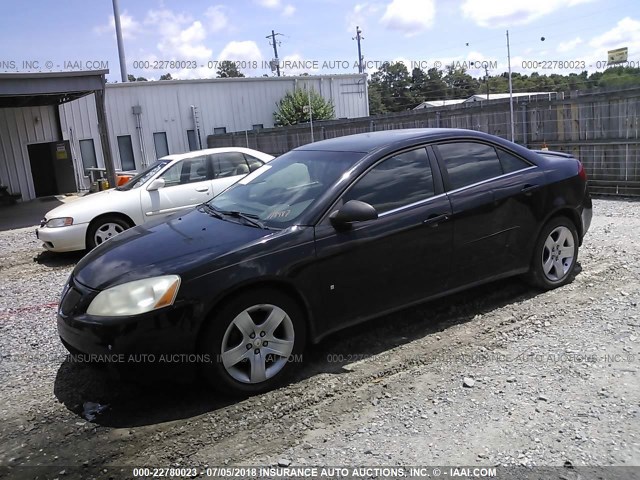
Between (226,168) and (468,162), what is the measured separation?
5.23 m

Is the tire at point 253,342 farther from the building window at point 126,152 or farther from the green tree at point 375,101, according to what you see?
the green tree at point 375,101

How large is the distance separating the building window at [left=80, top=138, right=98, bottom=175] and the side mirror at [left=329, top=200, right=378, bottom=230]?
21.6 metres

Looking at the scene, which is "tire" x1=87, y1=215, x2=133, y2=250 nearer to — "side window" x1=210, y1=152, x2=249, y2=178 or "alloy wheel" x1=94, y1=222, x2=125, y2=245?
"alloy wheel" x1=94, y1=222, x2=125, y2=245

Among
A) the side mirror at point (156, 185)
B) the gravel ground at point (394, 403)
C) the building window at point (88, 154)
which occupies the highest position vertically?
the building window at point (88, 154)

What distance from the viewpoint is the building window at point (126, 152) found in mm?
24781

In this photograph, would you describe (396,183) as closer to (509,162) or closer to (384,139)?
(384,139)

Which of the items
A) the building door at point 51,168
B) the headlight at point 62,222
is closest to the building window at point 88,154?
the building door at point 51,168

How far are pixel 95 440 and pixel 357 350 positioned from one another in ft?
6.41

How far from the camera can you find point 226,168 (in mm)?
9148

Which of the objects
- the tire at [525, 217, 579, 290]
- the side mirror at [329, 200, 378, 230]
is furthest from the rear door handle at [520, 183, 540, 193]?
the side mirror at [329, 200, 378, 230]

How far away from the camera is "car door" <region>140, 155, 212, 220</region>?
28.2ft

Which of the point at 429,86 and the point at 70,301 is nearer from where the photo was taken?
the point at 70,301

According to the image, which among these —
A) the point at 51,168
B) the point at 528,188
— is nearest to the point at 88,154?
the point at 51,168

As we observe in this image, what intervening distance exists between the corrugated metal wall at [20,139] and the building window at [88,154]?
1767 millimetres
